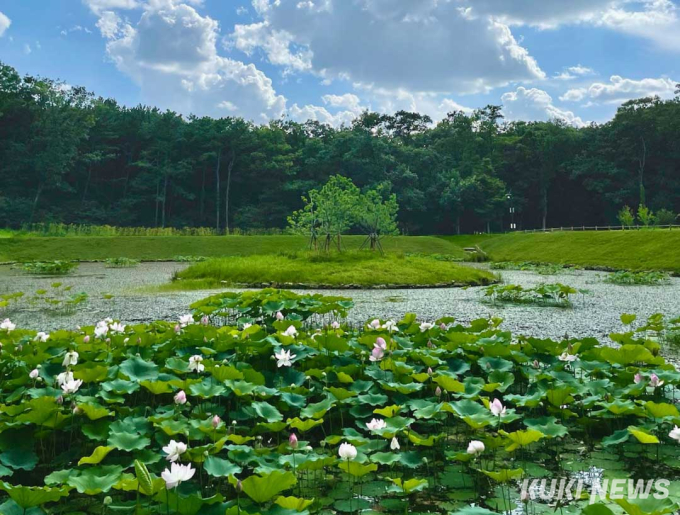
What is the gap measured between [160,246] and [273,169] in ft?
58.0

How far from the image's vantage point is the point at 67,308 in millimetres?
8938

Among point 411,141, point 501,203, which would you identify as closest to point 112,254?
point 501,203

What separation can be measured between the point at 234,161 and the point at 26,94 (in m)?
15.8

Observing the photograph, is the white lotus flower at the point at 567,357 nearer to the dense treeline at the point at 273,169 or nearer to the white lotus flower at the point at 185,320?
the white lotus flower at the point at 185,320

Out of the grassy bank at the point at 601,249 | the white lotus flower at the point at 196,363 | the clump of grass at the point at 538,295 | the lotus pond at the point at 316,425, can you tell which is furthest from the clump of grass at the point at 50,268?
the grassy bank at the point at 601,249

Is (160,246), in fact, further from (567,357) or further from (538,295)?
(567,357)

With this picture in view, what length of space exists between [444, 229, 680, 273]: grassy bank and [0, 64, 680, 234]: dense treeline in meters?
14.4

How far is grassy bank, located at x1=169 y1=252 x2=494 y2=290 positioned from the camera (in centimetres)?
1348

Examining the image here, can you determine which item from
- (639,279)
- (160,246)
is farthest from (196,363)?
(160,246)

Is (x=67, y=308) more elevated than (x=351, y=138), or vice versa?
(x=351, y=138)

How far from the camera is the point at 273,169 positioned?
43.1 meters

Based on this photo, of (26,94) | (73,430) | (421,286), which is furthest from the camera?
(26,94)

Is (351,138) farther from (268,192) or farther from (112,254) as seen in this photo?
(112,254)

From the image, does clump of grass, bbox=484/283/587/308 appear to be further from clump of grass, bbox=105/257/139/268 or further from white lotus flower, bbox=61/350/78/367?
clump of grass, bbox=105/257/139/268
